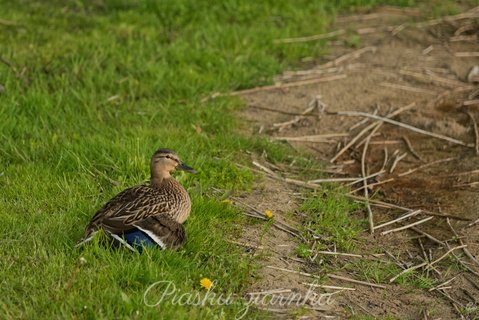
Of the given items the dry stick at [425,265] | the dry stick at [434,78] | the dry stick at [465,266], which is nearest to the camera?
the dry stick at [425,265]

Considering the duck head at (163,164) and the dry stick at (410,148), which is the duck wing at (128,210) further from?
the dry stick at (410,148)

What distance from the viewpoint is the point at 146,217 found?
561 cm

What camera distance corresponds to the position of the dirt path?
5684 millimetres

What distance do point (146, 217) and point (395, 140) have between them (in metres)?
3.55

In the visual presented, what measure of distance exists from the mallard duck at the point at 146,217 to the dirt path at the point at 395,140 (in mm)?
597

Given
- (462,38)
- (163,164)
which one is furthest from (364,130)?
(462,38)

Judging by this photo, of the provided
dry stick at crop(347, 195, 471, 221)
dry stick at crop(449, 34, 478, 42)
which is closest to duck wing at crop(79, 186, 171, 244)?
dry stick at crop(347, 195, 471, 221)

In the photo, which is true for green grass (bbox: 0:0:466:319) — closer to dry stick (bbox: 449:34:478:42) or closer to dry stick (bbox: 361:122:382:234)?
dry stick (bbox: 361:122:382:234)

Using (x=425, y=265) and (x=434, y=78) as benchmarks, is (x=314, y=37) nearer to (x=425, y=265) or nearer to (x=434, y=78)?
(x=434, y=78)

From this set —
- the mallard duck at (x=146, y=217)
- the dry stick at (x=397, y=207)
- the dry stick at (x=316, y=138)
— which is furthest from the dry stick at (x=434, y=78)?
the mallard duck at (x=146, y=217)

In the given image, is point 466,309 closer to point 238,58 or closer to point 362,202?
point 362,202

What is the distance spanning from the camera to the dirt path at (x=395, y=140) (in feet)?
18.6

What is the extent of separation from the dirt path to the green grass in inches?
13.1

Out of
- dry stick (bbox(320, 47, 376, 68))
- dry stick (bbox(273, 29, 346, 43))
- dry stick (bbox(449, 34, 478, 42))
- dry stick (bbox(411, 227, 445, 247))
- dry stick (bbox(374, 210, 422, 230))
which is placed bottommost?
dry stick (bbox(411, 227, 445, 247))
